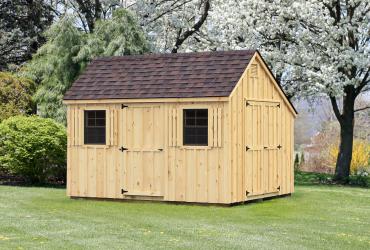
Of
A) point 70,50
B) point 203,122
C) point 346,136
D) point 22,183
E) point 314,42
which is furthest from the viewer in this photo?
point 70,50

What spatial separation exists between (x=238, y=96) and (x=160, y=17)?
1627cm

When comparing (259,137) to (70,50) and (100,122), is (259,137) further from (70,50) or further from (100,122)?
(70,50)

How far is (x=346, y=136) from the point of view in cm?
3000

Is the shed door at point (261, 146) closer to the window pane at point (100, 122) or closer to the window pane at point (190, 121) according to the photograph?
the window pane at point (190, 121)

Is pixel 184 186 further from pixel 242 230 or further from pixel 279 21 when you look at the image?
pixel 279 21

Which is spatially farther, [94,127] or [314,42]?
[314,42]

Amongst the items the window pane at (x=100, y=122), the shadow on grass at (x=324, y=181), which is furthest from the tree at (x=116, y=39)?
the window pane at (x=100, y=122)

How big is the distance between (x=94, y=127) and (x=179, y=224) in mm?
5337

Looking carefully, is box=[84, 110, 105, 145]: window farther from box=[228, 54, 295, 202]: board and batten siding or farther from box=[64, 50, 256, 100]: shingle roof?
box=[228, 54, 295, 202]: board and batten siding

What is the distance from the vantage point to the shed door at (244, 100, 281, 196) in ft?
64.2

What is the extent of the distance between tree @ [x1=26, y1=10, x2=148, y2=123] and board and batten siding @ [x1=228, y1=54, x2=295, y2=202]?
959 cm

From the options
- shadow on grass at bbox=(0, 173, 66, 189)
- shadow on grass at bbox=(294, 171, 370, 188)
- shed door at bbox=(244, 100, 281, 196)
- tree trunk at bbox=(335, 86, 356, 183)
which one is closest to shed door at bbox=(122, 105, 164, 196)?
shed door at bbox=(244, 100, 281, 196)

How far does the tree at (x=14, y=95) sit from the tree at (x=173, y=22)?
19.1 feet

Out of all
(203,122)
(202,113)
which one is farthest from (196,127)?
(202,113)
